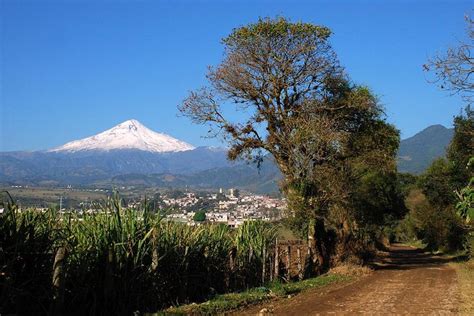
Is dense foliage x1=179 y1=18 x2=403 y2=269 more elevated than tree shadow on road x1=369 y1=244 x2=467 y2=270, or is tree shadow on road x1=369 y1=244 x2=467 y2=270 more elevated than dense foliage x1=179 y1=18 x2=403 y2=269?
dense foliage x1=179 y1=18 x2=403 y2=269

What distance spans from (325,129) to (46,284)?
1602cm

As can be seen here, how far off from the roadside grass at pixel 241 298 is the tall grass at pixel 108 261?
836 mm

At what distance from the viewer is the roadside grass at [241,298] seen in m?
12.2

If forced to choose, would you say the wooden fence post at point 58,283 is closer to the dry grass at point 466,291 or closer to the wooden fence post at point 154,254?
the wooden fence post at point 154,254

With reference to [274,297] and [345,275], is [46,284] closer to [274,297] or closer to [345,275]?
[274,297]

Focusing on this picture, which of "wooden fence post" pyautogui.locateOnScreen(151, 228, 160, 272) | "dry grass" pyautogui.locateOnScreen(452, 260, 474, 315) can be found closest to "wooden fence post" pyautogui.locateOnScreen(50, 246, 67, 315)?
"wooden fence post" pyautogui.locateOnScreen(151, 228, 160, 272)

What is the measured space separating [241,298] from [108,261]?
4386mm

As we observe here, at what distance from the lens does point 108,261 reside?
37.5ft

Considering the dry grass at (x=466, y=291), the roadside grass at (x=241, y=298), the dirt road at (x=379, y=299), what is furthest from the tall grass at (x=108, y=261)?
the dry grass at (x=466, y=291)

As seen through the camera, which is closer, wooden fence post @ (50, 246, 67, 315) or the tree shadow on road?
wooden fence post @ (50, 246, 67, 315)

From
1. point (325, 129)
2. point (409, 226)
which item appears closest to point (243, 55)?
point (325, 129)

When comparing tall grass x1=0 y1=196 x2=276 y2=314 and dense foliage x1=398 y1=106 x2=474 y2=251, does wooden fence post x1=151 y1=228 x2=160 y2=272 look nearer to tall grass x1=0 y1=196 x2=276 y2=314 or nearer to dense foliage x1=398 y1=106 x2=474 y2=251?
tall grass x1=0 y1=196 x2=276 y2=314

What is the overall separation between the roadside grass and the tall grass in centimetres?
84

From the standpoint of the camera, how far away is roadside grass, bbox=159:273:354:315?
481 inches
